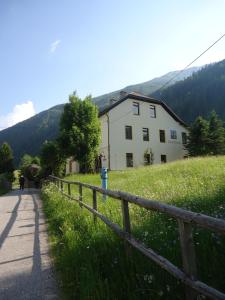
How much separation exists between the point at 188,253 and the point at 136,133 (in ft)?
120

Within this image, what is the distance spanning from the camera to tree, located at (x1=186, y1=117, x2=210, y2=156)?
38.5 meters

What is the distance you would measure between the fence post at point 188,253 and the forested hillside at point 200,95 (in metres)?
107

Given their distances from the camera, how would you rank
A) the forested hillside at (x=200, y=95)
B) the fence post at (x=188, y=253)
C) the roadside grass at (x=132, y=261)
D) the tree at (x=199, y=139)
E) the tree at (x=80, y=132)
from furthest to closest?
1. the forested hillside at (x=200, y=95)
2. the tree at (x=199, y=139)
3. the tree at (x=80, y=132)
4. the roadside grass at (x=132, y=261)
5. the fence post at (x=188, y=253)

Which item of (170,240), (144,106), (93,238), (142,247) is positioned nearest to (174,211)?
(142,247)

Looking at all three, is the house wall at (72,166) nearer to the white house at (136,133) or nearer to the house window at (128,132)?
the white house at (136,133)

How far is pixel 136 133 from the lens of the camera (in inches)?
1535

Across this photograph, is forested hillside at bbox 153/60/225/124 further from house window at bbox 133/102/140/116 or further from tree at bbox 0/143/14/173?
house window at bbox 133/102/140/116

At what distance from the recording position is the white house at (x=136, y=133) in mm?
37281

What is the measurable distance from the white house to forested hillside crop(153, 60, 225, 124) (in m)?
67.3

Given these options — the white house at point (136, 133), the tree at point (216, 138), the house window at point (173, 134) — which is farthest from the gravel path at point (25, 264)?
the house window at point (173, 134)

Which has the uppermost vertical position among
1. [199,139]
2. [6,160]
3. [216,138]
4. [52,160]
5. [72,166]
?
[6,160]

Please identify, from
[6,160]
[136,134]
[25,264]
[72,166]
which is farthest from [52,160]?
[25,264]

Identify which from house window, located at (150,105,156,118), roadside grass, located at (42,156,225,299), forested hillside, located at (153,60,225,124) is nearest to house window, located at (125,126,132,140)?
house window, located at (150,105,156,118)

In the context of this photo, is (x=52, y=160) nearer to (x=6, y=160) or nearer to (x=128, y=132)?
(x=128, y=132)
